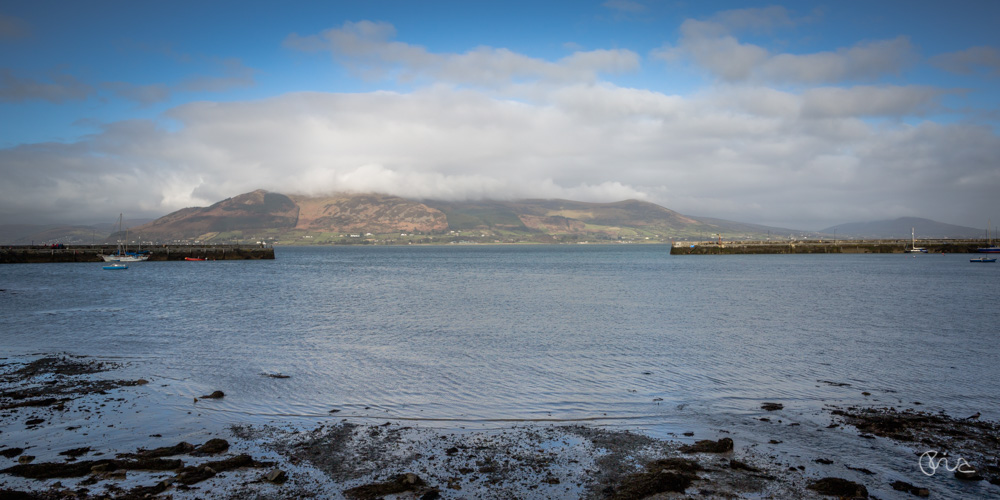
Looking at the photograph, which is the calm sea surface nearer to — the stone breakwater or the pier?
the stone breakwater

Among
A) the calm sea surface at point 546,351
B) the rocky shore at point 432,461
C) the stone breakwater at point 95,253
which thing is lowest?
the calm sea surface at point 546,351

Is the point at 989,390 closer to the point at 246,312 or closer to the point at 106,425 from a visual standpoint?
the point at 106,425

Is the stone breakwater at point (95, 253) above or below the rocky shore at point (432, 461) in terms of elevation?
above

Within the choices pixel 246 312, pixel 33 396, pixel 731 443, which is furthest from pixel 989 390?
pixel 246 312

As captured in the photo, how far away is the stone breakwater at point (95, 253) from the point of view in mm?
108000

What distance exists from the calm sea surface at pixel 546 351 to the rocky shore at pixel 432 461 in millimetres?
1307

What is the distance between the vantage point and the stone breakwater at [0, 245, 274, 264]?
354 ft
